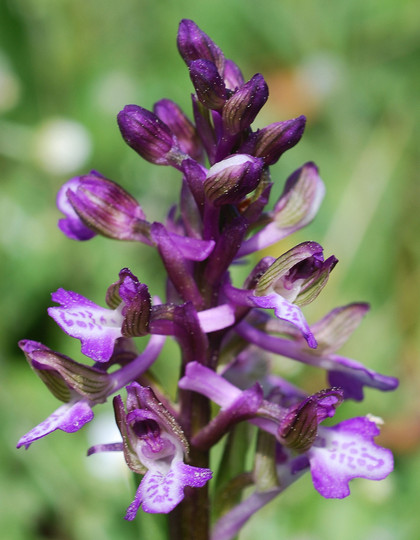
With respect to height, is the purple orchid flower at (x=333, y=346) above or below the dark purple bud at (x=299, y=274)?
below

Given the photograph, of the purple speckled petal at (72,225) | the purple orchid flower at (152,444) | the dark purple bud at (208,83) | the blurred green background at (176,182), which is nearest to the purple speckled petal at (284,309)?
the purple orchid flower at (152,444)

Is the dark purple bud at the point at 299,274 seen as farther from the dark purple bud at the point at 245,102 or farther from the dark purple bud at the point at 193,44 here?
the dark purple bud at the point at 193,44

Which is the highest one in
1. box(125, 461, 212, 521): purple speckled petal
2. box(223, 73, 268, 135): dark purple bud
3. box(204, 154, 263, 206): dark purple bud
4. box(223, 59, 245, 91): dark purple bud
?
box(223, 59, 245, 91): dark purple bud

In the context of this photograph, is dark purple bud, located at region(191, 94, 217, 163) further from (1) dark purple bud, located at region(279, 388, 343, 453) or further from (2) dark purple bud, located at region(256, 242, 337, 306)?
(1) dark purple bud, located at region(279, 388, 343, 453)

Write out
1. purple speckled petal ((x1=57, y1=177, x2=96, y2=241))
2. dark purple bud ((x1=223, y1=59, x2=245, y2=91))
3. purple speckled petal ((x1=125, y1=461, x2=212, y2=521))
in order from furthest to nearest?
purple speckled petal ((x1=57, y1=177, x2=96, y2=241)) → dark purple bud ((x1=223, y1=59, x2=245, y2=91)) → purple speckled petal ((x1=125, y1=461, x2=212, y2=521))

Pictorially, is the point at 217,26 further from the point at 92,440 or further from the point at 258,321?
the point at 258,321

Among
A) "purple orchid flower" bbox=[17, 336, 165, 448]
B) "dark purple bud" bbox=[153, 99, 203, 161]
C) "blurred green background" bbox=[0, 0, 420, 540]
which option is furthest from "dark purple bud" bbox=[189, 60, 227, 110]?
"blurred green background" bbox=[0, 0, 420, 540]

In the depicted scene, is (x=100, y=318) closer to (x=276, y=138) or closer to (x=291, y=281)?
(x=291, y=281)

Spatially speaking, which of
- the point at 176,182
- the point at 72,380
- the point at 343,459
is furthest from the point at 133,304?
the point at 176,182
